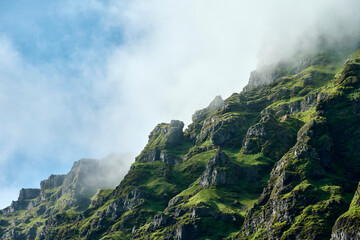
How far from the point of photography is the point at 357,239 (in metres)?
199
